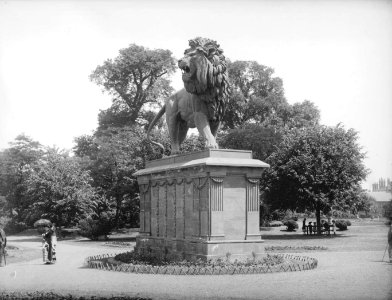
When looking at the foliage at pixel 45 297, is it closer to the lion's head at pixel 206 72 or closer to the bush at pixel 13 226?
the lion's head at pixel 206 72

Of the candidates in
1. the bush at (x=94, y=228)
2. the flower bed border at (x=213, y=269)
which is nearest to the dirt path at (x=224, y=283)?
the flower bed border at (x=213, y=269)

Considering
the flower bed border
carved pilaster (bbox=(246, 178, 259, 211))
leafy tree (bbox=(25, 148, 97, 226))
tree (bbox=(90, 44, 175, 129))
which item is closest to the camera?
the flower bed border

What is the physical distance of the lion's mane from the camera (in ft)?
66.5

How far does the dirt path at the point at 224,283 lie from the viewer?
43.5 feet

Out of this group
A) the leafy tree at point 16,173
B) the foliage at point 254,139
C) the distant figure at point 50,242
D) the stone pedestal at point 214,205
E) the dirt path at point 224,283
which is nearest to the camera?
the dirt path at point 224,283

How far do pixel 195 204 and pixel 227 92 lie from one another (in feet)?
14.9

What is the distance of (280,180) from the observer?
145 feet

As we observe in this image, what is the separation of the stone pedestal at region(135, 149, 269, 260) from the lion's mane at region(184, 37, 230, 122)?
2069mm

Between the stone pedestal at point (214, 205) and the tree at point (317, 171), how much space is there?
22.6 m

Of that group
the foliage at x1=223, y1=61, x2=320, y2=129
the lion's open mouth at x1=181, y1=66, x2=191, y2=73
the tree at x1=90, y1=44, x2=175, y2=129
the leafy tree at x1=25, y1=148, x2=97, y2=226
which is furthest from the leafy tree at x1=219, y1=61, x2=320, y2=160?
the lion's open mouth at x1=181, y1=66, x2=191, y2=73

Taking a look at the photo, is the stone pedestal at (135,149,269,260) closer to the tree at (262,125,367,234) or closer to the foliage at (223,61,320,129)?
the tree at (262,125,367,234)

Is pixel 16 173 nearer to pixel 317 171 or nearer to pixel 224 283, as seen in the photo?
pixel 317 171

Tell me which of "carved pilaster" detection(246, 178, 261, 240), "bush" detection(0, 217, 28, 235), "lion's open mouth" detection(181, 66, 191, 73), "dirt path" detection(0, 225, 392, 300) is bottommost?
"bush" detection(0, 217, 28, 235)

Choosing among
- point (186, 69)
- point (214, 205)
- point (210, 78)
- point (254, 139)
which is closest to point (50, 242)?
point (214, 205)
